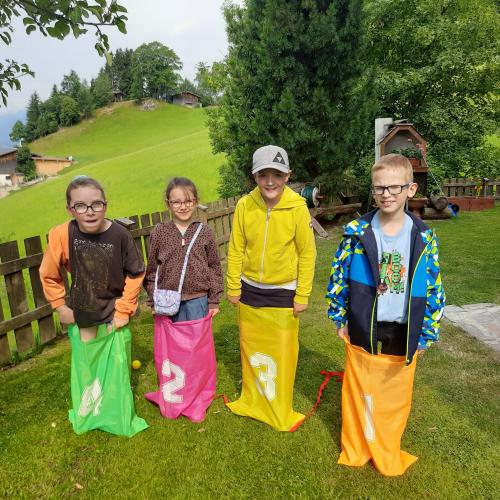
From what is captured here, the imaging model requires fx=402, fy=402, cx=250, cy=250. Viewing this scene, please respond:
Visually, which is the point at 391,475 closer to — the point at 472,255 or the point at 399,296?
the point at 399,296

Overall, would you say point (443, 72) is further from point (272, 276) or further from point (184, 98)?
point (184, 98)

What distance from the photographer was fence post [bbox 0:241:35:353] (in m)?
4.18

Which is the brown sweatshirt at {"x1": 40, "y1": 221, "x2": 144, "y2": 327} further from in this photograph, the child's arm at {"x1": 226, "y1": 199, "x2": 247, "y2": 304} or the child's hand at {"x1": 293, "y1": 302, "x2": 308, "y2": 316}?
the child's hand at {"x1": 293, "y1": 302, "x2": 308, "y2": 316}

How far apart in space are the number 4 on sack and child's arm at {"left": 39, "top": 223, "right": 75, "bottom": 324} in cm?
50

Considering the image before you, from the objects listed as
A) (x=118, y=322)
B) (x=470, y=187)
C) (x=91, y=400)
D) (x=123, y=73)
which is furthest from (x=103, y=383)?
(x=123, y=73)

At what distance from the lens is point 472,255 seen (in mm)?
7414

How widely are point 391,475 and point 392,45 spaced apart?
13.8 metres

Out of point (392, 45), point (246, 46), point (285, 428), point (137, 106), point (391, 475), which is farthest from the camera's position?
point (137, 106)

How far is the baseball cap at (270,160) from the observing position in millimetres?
2701


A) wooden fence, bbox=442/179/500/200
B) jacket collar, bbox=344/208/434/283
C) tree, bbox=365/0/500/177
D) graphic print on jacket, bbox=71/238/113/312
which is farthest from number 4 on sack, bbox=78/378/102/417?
wooden fence, bbox=442/179/500/200

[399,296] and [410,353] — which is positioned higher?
[399,296]

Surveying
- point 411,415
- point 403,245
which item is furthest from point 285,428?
point 403,245

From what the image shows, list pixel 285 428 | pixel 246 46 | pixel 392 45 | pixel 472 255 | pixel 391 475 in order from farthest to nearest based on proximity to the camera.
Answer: pixel 392 45
pixel 246 46
pixel 472 255
pixel 285 428
pixel 391 475

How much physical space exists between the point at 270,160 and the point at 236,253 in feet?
2.45
